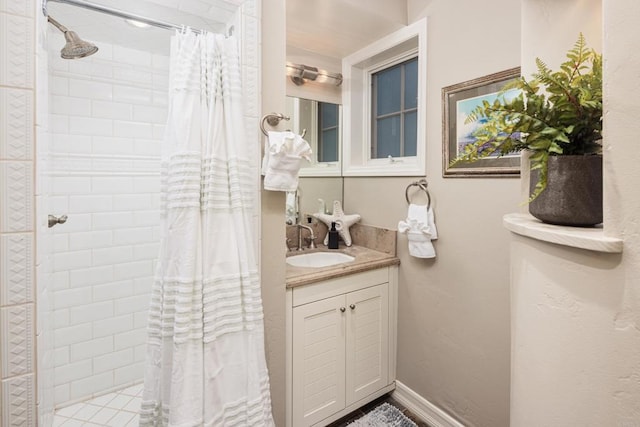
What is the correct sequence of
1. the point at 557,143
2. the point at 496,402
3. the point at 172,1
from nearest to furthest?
the point at 557,143 < the point at 172,1 < the point at 496,402

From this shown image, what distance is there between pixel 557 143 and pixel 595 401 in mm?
587

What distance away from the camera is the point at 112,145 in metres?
1.99

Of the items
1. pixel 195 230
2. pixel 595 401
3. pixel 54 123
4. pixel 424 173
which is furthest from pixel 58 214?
pixel 595 401

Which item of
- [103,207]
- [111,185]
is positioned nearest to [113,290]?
[103,207]

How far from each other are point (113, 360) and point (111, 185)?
107 cm

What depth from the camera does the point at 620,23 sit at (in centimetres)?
66

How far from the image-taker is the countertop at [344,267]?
165 centimetres

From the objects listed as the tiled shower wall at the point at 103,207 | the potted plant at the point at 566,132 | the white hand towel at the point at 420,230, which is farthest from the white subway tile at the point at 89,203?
the potted plant at the point at 566,132

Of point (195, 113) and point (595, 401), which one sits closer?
point (595, 401)

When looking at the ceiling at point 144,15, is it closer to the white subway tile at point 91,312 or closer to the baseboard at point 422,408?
the white subway tile at point 91,312

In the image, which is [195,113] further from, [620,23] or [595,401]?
[595,401]

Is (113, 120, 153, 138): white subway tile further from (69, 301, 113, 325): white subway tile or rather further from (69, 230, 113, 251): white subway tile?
(69, 301, 113, 325): white subway tile

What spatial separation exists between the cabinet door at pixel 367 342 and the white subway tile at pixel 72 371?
154cm

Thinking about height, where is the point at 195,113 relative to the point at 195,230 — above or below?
above
